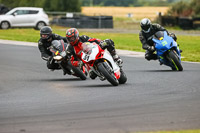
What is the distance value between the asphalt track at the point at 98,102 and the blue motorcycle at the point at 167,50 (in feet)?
1.11

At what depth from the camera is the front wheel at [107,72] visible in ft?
36.5

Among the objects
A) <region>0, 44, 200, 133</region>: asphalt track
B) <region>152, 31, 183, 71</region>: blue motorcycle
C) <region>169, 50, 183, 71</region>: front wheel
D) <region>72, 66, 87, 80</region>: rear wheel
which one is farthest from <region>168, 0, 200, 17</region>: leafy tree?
<region>72, 66, 87, 80</region>: rear wheel

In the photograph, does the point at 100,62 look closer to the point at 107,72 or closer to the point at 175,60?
the point at 107,72

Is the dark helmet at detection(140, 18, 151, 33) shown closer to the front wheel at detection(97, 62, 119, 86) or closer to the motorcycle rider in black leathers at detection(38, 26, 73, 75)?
the motorcycle rider in black leathers at detection(38, 26, 73, 75)

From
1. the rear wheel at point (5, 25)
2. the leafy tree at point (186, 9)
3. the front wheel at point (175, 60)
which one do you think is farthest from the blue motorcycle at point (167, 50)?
the leafy tree at point (186, 9)

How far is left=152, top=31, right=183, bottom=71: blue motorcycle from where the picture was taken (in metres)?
14.6

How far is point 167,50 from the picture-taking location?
14.8m

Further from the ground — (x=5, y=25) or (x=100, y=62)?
(x=100, y=62)

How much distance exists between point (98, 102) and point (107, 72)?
6.52ft

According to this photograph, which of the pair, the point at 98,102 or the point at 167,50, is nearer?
the point at 98,102

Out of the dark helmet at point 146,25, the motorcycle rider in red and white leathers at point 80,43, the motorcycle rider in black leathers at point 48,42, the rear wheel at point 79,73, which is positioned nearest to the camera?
the motorcycle rider in red and white leathers at point 80,43

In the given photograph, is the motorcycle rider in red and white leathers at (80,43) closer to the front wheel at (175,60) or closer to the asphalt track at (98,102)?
the asphalt track at (98,102)

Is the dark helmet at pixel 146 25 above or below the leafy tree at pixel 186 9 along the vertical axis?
above

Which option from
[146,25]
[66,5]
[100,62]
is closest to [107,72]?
[100,62]
